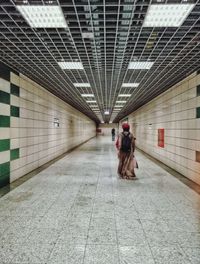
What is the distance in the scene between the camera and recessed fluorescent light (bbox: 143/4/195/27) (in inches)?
101

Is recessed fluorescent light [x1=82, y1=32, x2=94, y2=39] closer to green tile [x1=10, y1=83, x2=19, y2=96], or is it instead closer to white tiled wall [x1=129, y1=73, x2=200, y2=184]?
green tile [x1=10, y1=83, x2=19, y2=96]

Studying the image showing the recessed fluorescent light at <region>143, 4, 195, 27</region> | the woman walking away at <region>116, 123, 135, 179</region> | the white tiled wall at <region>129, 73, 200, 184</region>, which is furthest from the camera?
the woman walking away at <region>116, 123, 135, 179</region>

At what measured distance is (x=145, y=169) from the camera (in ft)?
22.6

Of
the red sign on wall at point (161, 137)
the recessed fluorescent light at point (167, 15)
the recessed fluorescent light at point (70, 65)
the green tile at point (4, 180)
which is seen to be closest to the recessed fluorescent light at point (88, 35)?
the recessed fluorescent light at point (167, 15)

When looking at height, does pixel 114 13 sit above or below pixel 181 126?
above

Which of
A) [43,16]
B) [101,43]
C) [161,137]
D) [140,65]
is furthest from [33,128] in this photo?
[161,137]

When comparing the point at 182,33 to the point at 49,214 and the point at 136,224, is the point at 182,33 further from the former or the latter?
the point at 49,214

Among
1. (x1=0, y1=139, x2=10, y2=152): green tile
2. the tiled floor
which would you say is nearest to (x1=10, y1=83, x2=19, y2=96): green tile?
(x1=0, y1=139, x2=10, y2=152): green tile

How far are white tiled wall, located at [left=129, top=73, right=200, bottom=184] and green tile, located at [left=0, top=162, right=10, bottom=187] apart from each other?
14.3 ft

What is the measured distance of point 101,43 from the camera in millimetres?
3672

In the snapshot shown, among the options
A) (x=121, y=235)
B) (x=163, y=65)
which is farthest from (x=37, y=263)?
(x=163, y=65)

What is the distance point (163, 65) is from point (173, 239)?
11.9 feet

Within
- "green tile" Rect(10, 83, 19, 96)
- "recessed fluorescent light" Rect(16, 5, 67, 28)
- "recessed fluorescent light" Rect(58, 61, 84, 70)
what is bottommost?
"green tile" Rect(10, 83, 19, 96)

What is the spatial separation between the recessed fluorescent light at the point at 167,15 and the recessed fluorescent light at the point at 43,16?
3.64ft
